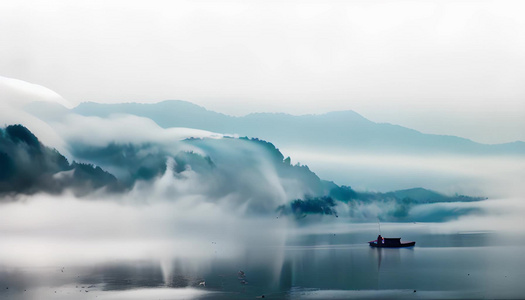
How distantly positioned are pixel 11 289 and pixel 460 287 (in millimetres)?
41855

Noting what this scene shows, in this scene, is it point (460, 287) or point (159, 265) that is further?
point (159, 265)

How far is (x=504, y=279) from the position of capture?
6788cm

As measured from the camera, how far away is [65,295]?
60.1m

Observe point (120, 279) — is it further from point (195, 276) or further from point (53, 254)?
point (53, 254)

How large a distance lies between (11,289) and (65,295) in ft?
25.7

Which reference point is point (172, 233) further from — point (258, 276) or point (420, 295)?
point (420, 295)

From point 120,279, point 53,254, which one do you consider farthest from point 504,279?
point 53,254

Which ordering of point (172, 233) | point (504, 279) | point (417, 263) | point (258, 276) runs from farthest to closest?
point (172, 233), point (417, 263), point (258, 276), point (504, 279)

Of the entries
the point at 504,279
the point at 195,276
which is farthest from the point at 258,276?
the point at 504,279

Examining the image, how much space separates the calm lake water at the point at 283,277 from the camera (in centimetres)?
5934

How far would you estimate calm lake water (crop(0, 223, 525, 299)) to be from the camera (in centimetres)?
5934

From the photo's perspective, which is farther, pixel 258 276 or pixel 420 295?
pixel 258 276

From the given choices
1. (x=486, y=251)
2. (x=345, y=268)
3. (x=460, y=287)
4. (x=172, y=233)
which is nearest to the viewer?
(x=460, y=287)

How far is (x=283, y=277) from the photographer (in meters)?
70.9
